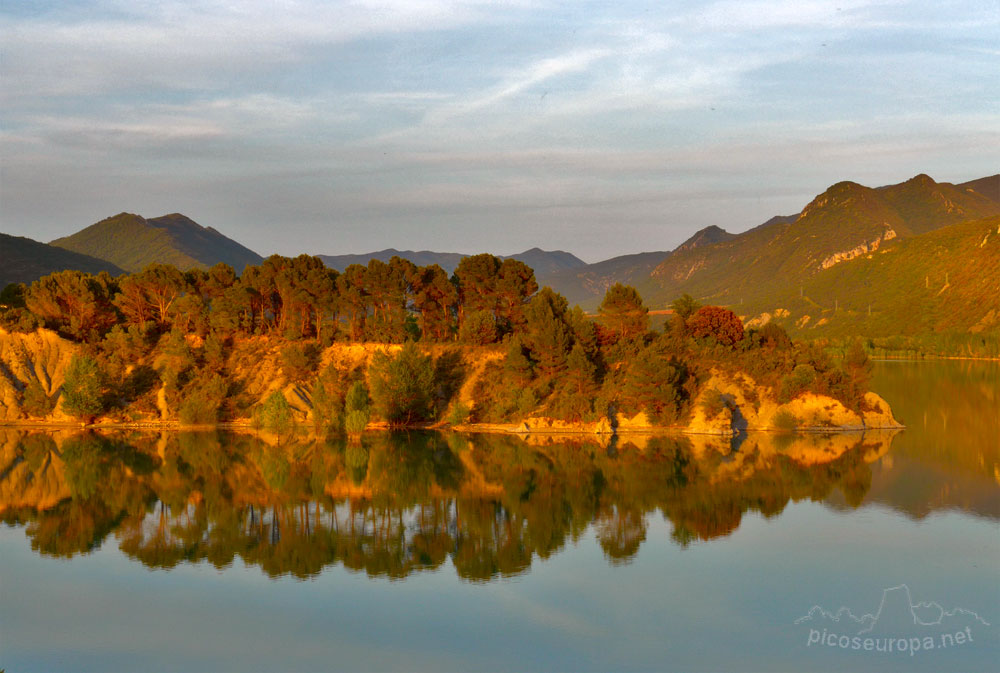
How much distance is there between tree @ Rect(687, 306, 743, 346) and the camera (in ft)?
236

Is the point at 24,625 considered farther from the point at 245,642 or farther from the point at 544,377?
the point at 544,377

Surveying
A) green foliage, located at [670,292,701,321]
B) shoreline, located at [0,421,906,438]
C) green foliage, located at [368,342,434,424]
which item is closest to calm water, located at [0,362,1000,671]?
shoreline, located at [0,421,906,438]

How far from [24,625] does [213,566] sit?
766cm

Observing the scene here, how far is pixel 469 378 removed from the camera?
72.9 metres

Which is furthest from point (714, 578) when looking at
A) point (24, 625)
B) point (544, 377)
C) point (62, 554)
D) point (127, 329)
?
point (127, 329)

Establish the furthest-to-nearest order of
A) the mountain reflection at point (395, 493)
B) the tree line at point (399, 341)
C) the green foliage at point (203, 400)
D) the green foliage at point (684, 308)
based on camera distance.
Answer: the green foliage at point (684, 308) < the green foliage at point (203, 400) < the tree line at point (399, 341) < the mountain reflection at point (395, 493)

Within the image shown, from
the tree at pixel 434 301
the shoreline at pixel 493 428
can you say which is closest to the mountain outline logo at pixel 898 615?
the shoreline at pixel 493 428

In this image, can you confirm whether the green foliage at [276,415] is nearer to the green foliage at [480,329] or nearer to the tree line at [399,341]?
the tree line at [399,341]

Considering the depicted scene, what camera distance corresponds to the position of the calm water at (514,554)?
25453mm

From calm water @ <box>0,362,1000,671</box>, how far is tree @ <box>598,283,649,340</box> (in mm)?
15164

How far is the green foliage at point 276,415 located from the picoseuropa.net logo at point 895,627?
159 ft

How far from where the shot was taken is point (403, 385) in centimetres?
6819

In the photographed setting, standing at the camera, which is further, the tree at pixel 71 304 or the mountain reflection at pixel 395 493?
the tree at pixel 71 304

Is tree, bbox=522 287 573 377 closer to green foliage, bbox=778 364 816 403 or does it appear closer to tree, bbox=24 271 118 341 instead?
green foliage, bbox=778 364 816 403
